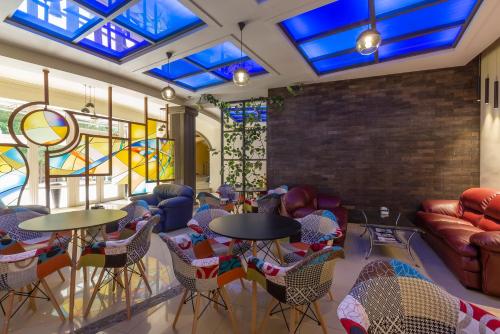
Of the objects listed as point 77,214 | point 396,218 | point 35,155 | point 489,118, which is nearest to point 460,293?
point 396,218

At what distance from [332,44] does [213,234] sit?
3.56 m

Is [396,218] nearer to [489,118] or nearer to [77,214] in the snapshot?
[489,118]

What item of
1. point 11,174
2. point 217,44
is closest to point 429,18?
point 217,44

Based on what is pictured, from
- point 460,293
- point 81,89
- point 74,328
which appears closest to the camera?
point 74,328

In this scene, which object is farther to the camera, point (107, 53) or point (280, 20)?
point (107, 53)

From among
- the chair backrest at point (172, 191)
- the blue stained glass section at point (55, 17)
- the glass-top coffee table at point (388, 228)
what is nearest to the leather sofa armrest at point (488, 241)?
the glass-top coffee table at point (388, 228)

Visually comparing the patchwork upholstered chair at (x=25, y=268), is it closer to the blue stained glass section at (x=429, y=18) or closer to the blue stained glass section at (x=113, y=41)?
the blue stained glass section at (x=113, y=41)

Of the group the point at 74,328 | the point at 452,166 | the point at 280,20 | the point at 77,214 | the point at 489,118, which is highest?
the point at 280,20

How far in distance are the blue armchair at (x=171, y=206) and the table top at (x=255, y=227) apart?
2.51 m

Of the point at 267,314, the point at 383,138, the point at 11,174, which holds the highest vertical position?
the point at 383,138

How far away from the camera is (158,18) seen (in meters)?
3.19

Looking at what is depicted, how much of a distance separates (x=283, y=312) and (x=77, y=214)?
2.57 m

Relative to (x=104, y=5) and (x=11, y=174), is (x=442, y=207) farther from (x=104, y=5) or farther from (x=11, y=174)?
(x=11, y=174)

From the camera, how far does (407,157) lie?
489 centimetres
